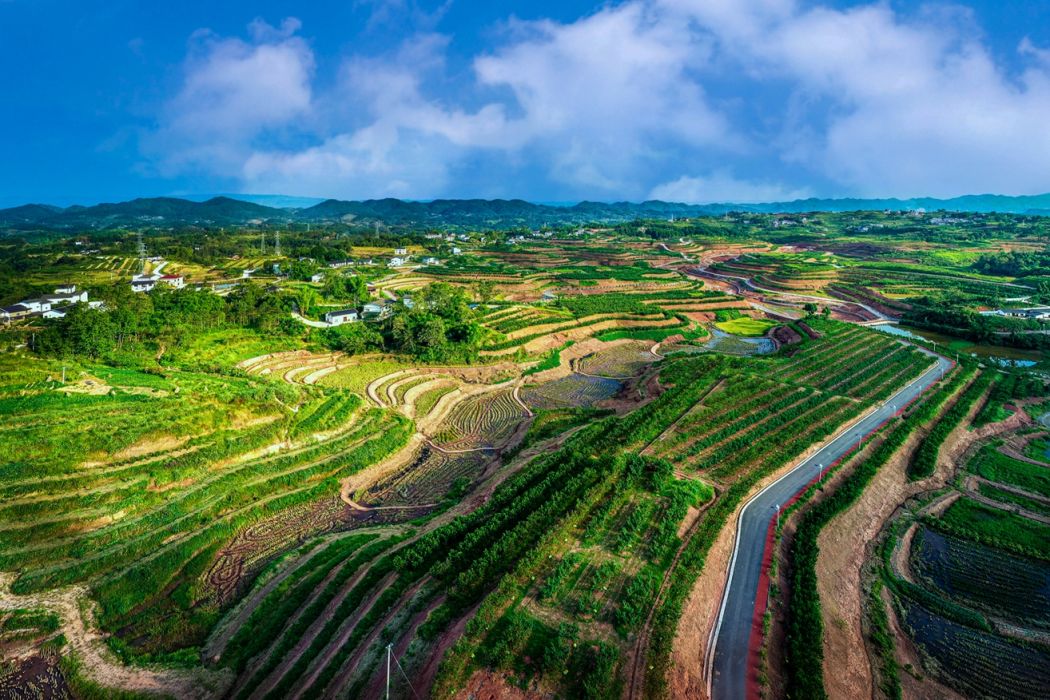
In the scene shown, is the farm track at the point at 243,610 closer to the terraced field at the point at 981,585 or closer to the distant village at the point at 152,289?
the terraced field at the point at 981,585

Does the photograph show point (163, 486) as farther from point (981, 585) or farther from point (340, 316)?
point (981, 585)

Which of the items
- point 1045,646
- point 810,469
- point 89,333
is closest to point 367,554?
point 810,469

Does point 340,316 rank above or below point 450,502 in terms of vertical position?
above

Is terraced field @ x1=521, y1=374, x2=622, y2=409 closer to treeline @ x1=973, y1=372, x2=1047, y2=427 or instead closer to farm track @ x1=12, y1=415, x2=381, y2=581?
farm track @ x1=12, y1=415, x2=381, y2=581

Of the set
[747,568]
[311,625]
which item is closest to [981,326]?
[747,568]

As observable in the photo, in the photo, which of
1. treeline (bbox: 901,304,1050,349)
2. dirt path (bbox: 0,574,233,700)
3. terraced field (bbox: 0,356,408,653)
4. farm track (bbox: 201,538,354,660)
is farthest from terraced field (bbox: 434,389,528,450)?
treeline (bbox: 901,304,1050,349)

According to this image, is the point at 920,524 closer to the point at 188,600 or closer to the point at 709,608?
the point at 709,608
